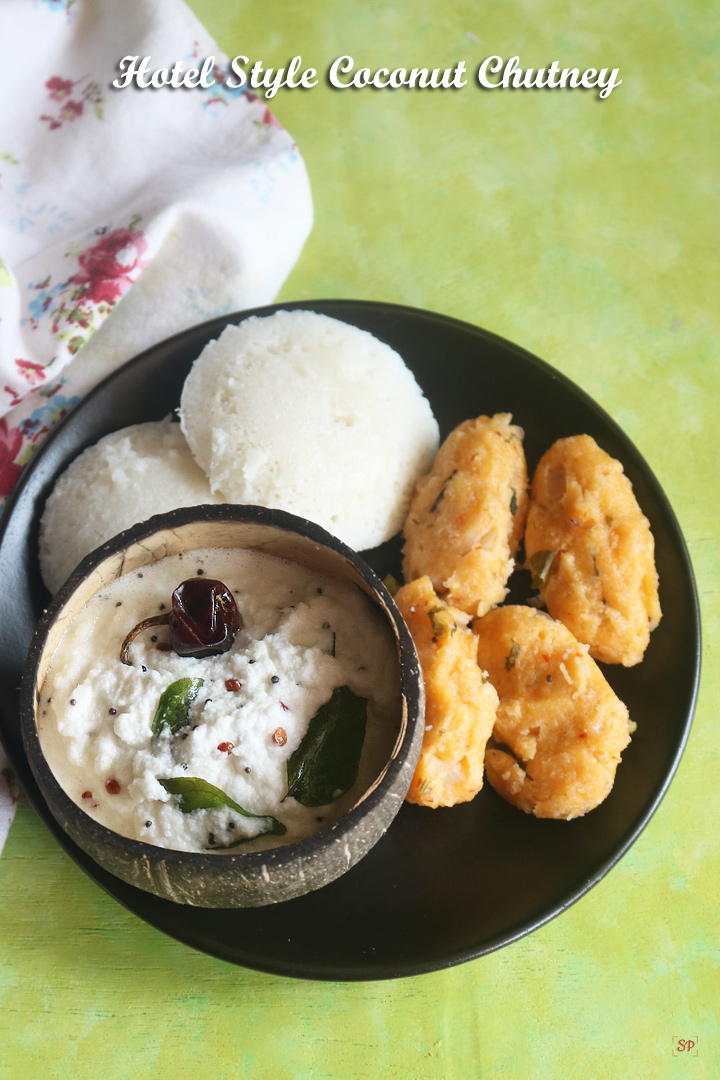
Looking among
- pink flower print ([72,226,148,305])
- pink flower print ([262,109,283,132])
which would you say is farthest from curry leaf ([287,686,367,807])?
pink flower print ([262,109,283,132])

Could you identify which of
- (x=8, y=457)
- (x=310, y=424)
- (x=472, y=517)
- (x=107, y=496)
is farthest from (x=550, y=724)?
(x=8, y=457)

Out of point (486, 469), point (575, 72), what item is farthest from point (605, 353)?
point (575, 72)

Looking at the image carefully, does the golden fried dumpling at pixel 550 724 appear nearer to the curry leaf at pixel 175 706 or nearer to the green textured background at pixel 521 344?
the green textured background at pixel 521 344

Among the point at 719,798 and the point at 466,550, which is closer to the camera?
the point at 466,550

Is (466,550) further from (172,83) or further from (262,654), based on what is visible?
(172,83)

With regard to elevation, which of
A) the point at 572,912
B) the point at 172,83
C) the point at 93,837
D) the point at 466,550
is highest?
the point at 172,83

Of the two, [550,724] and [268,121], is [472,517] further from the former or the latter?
[268,121]
